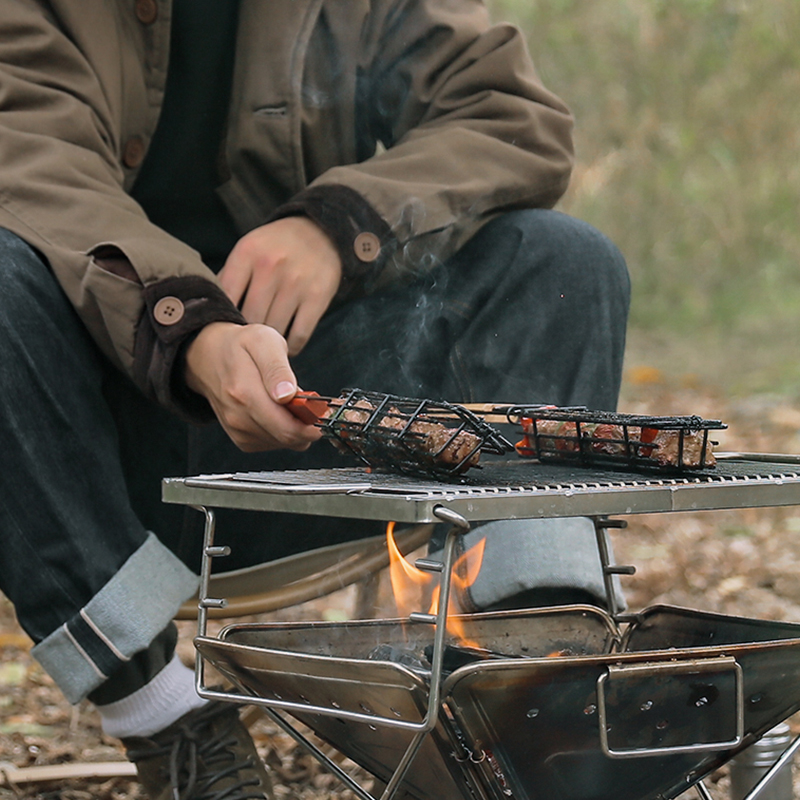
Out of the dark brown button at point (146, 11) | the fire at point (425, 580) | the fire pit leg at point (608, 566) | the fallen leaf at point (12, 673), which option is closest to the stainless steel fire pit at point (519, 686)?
the fire at point (425, 580)

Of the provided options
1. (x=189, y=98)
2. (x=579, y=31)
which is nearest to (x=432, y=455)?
(x=189, y=98)

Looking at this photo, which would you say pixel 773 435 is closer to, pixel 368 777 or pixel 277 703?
pixel 368 777

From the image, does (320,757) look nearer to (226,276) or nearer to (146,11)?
(226,276)

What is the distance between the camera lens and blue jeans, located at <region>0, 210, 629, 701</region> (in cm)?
182

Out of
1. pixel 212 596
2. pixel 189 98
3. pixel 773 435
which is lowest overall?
pixel 773 435

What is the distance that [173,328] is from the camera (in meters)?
1.83

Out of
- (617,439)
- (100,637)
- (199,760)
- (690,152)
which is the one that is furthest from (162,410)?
→ (690,152)

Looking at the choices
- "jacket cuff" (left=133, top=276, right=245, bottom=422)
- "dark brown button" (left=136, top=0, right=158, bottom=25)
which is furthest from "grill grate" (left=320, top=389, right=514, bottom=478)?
"dark brown button" (left=136, top=0, right=158, bottom=25)

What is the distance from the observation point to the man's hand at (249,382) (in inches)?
65.4

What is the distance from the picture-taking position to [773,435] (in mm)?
5492

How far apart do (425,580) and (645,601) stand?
6.50 ft

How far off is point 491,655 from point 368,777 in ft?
2.87

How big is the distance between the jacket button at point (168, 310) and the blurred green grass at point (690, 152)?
652 cm

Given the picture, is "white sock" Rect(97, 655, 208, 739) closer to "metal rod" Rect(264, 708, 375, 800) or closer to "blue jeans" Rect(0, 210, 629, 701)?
"blue jeans" Rect(0, 210, 629, 701)
